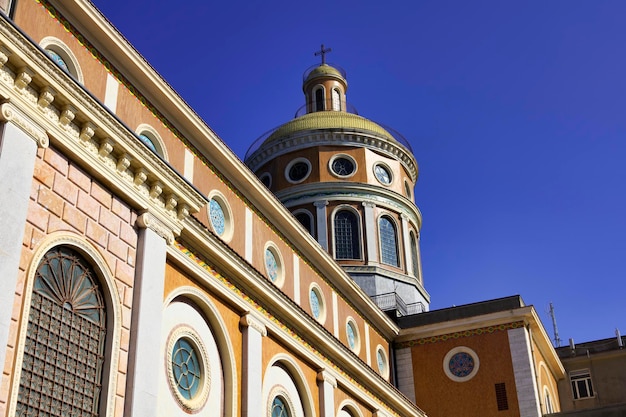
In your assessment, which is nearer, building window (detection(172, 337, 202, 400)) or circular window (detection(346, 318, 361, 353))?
building window (detection(172, 337, 202, 400))

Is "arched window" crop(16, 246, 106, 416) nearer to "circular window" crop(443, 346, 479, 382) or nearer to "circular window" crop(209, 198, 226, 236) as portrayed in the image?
"circular window" crop(209, 198, 226, 236)

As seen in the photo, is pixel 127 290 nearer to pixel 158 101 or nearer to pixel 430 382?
pixel 158 101

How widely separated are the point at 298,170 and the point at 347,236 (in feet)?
11.7

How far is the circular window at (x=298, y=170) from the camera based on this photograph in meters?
32.9

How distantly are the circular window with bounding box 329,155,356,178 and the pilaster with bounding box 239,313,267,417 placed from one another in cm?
1544

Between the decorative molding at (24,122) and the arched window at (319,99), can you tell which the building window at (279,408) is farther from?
the arched window at (319,99)

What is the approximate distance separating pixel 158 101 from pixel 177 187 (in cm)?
367

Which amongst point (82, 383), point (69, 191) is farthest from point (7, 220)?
point (82, 383)

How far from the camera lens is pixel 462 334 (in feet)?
89.9

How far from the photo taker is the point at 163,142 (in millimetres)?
16344

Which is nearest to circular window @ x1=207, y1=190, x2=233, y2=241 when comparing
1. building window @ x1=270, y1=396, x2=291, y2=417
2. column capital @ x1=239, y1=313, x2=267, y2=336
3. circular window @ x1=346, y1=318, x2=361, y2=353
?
column capital @ x1=239, y1=313, x2=267, y2=336

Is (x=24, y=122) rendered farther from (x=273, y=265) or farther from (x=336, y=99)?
(x=336, y=99)

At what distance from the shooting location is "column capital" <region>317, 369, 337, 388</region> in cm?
2003

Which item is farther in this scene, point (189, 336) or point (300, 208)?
point (300, 208)
